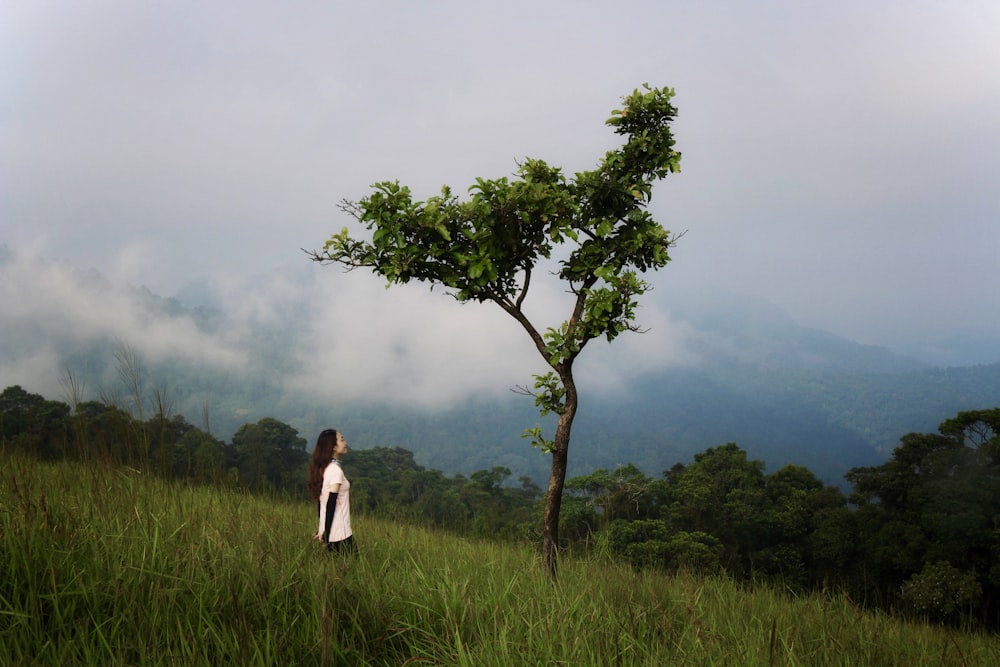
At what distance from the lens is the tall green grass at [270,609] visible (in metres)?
3.92

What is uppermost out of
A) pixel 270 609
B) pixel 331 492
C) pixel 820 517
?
pixel 331 492

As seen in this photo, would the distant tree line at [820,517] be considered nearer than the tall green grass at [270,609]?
No

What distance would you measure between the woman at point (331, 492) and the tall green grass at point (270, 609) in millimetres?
880

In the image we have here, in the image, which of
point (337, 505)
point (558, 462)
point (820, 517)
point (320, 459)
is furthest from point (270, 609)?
point (820, 517)

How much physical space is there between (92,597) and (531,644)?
9.12 ft

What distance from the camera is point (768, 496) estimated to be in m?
24.7

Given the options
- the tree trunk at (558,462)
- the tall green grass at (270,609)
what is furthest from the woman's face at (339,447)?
the tree trunk at (558,462)

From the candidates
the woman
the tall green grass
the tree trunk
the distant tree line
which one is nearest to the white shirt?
the woman

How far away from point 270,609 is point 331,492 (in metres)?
3.06

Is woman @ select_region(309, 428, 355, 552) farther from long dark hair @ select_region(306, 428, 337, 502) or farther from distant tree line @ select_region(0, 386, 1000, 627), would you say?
distant tree line @ select_region(0, 386, 1000, 627)

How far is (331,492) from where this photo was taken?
7391mm

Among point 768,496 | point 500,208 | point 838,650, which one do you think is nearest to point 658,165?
point 500,208

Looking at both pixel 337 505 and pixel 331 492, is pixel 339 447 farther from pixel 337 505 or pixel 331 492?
pixel 337 505

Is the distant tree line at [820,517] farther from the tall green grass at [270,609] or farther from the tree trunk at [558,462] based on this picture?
the tall green grass at [270,609]
